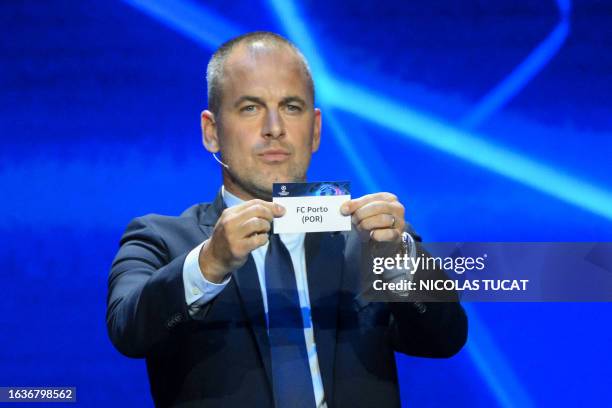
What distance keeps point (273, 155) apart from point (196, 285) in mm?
454

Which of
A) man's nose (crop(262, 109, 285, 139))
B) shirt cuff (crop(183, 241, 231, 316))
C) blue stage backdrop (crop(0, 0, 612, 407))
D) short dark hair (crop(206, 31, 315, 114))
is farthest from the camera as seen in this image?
blue stage backdrop (crop(0, 0, 612, 407))

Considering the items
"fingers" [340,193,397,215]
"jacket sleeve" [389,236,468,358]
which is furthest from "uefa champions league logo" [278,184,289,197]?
"jacket sleeve" [389,236,468,358]

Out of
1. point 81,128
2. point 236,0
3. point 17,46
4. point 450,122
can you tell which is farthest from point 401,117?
point 17,46

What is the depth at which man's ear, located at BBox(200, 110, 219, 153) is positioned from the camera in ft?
7.07

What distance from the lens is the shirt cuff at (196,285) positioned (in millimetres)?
1675

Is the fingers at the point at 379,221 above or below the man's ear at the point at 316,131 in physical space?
below

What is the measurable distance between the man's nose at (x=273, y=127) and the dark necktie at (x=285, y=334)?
0.84ft

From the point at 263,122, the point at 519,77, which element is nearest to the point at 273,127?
the point at 263,122

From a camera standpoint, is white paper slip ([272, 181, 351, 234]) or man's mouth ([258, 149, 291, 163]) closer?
white paper slip ([272, 181, 351, 234])

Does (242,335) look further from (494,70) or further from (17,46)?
(17,46)

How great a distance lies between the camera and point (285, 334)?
193 centimetres

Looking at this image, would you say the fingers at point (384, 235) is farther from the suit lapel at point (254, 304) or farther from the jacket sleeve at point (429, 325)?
the suit lapel at point (254, 304)

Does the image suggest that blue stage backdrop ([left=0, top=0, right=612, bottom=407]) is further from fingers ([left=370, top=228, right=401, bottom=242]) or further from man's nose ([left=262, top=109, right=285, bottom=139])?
fingers ([left=370, top=228, right=401, bottom=242])

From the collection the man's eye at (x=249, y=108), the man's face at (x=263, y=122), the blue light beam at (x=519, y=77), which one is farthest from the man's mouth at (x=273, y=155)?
the blue light beam at (x=519, y=77)
